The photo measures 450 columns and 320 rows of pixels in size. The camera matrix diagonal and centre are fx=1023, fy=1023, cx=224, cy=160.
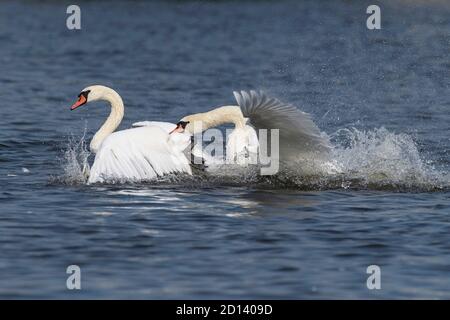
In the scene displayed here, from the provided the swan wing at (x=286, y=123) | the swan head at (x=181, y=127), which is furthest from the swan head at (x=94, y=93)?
the swan wing at (x=286, y=123)

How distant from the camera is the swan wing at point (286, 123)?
10.0m

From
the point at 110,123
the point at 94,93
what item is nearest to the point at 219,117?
the point at 110,123

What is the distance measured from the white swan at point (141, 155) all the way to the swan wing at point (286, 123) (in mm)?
1183

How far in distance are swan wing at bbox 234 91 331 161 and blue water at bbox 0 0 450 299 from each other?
1.73 feet

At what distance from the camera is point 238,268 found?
332 inches

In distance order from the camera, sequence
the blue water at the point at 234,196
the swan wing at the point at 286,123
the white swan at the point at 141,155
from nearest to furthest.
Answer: the blue water at the point at 234,196 < the swan wing at the point at 286,123 < the white swan at the point at 141,155

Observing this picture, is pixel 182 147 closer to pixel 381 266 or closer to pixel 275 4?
pixel 381 266

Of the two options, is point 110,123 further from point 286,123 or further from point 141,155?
point 286,123

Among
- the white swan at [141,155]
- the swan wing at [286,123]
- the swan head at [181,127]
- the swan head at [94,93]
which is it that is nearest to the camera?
the swan wing at [286,123]

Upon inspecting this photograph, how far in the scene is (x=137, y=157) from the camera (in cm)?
1121

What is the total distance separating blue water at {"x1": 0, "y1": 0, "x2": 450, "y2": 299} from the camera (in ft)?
27.0

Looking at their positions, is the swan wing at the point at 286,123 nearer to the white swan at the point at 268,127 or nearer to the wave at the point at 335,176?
the white swan at the point at 268,127

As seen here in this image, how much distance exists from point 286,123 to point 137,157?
176 centimetres

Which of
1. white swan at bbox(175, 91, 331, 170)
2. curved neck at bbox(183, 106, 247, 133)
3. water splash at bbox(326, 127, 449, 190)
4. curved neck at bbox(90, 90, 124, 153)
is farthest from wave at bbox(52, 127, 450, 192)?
curved neck at bbox(183, 106, 247, 133)
